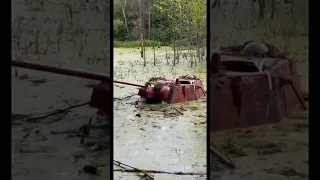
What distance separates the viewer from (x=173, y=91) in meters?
3.23

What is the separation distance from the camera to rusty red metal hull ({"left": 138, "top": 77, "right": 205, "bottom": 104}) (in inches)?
123

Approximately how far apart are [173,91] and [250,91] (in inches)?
32.0

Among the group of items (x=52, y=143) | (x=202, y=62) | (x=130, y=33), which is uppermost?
(x=130, y=33)

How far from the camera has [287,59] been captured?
98.6 inches

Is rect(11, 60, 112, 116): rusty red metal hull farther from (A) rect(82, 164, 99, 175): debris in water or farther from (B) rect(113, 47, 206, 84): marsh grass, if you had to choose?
(B) rect(113, 47, 206, 84): marsh grass

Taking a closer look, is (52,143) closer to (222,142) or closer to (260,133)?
(222,142)

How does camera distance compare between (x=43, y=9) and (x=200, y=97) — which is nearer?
(x=43, y=9)

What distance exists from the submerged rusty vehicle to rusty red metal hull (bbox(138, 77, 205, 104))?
57 cm

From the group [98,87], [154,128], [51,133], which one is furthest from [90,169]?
[154,128]

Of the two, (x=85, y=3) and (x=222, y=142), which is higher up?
(x=85, y=3)
